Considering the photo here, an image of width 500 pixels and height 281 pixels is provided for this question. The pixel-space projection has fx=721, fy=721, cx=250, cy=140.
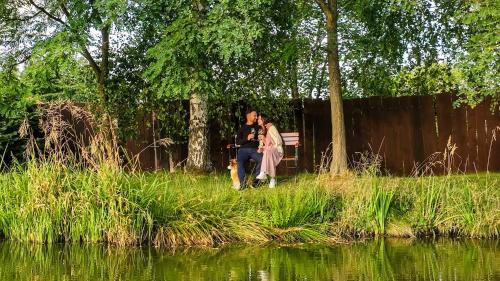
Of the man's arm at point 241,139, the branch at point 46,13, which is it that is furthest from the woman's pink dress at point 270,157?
the branch at point 46,13

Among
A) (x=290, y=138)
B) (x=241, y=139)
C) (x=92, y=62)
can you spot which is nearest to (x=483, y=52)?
(x=241, y=139)

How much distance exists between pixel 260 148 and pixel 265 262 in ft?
15.6

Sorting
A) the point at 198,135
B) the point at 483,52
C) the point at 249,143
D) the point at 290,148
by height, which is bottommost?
the point at 290,148

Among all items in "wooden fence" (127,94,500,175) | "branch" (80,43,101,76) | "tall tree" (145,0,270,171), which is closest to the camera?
"tall tree" (145,0,270,171)

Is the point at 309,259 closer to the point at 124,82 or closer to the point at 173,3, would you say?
the point at 173,3

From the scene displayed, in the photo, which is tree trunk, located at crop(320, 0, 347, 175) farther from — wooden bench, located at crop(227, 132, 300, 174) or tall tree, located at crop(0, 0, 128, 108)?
tall tree, located at crop(0, 0, 128, 108)

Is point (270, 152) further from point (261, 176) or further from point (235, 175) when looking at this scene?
point (235, 175)

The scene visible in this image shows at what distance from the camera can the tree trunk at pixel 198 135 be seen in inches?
567

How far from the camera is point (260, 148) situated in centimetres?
1268

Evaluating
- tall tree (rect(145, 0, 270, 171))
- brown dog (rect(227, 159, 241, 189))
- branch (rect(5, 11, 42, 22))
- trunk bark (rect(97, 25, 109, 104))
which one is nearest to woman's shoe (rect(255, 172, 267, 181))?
brown dog (rect(227, 159, 241, 189))

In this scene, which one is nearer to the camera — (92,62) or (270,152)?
(270,152)

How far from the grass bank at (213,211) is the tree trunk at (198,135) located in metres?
4.40

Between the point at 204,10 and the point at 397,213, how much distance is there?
16.3 feet

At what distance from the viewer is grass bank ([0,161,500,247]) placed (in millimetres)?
9297
